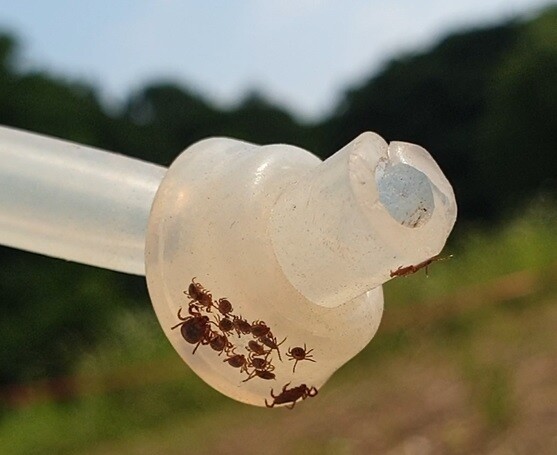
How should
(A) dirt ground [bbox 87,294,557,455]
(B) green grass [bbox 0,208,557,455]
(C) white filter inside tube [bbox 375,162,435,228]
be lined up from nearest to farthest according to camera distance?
(C) white filter inside tube [bbox 375,162,435,228] → (A) dirt ground [bbox 87,294,557,455] → (B) green grass [bbox 0,208,557,455]

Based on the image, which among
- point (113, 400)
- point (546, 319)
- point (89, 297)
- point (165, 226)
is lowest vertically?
point (89, 297)

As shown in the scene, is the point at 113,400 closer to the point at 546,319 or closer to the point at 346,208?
the point at 546,319

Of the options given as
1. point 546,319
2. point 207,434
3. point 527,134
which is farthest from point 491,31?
point 207,434

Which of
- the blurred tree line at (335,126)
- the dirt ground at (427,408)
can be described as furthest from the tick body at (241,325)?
the blurred tree line at (335,126)

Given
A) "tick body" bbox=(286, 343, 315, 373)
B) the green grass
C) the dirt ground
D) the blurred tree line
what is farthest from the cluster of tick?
the blurred tree line

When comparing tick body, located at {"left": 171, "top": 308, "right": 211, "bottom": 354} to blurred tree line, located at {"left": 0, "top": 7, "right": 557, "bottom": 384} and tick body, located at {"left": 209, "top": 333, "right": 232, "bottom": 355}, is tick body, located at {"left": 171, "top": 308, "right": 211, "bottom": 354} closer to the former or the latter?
tick body, located at {"left": 209, "top": 333, "right": 232, "bottom": 355}

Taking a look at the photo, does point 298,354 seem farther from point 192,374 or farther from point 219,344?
point 192,374
